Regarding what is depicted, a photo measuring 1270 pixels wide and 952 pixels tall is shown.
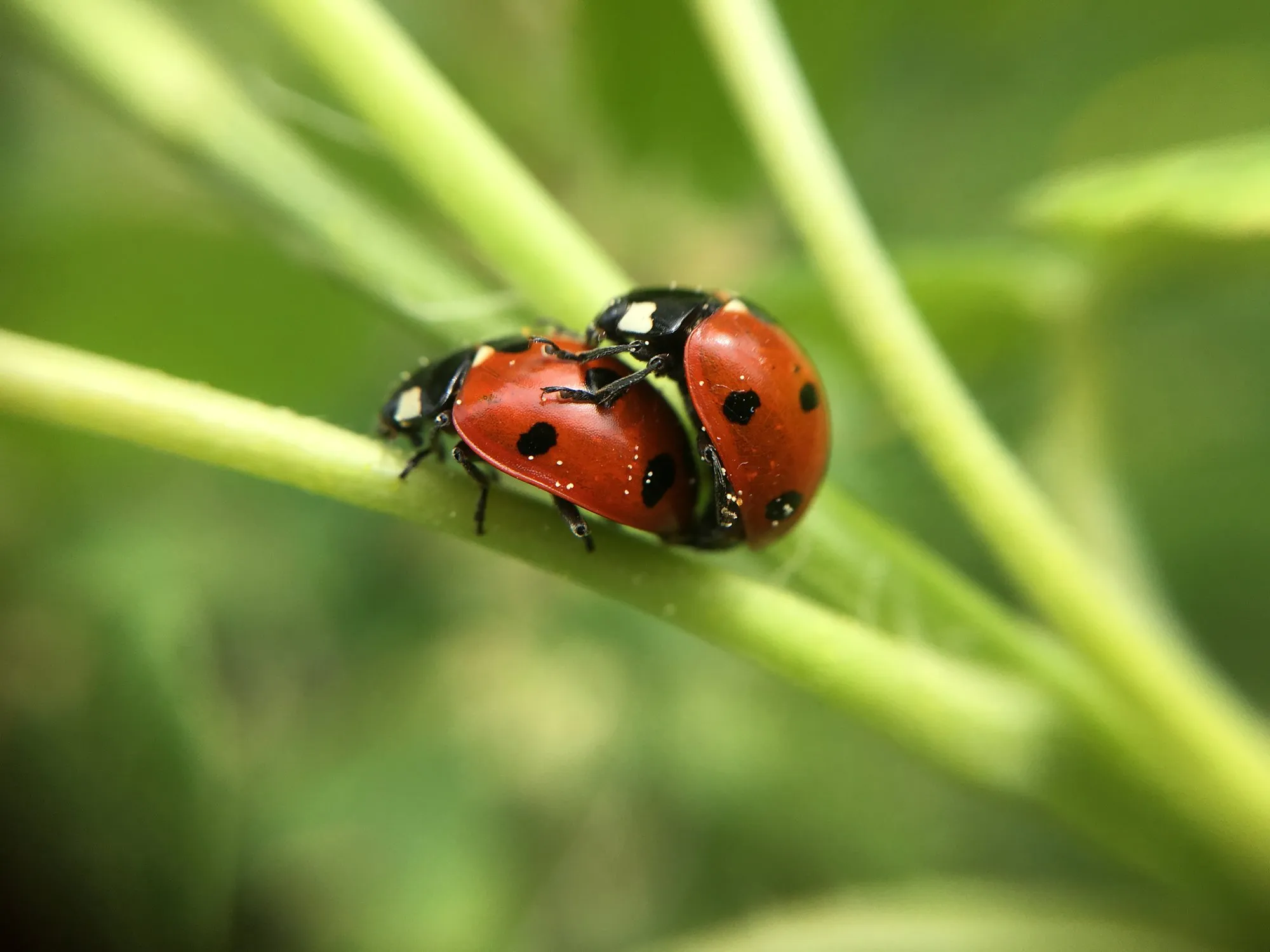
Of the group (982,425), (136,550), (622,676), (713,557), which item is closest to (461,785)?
(622,676)

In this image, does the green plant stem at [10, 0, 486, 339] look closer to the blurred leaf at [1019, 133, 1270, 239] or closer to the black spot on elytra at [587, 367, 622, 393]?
the black spot on elytra at [587, 367, 622, 393]

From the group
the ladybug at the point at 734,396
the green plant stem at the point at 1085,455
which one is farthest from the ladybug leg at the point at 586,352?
the green plant stem at the point at 1085,455

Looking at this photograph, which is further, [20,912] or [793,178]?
[20,912]

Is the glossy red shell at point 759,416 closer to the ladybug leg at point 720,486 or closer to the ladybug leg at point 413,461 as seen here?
the ladybug leg at point 720,486

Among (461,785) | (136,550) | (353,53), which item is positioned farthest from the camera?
(461,785)

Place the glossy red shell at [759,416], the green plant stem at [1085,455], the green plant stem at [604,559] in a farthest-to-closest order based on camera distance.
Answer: the green plant stem at [1085,455] < the glossy red shell at [759,416] < the green plant stem at [604,559]

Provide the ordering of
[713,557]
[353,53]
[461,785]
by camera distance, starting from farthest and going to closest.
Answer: [461,785] → [713,557] → [353,53]

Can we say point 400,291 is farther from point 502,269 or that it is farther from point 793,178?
point 793,178
